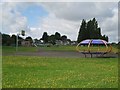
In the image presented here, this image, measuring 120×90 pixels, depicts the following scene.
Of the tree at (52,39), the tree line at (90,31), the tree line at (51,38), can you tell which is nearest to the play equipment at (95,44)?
the tree line at (90,31)

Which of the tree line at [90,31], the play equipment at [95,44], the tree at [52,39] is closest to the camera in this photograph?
the play equipment at [95,44]

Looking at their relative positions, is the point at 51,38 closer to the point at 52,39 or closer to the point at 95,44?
the point at 52,39

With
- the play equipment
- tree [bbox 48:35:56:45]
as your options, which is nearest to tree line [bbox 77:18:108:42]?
tree [bbox 48:35:56:45]

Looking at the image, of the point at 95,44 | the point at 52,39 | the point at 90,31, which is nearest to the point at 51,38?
the point at 52,39

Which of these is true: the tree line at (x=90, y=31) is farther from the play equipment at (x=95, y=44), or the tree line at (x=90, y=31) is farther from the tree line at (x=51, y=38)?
the play equipment at (x=95, y=44)

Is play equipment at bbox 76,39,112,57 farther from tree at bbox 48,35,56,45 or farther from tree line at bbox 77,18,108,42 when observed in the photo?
tree at bbox 48,35,56,45

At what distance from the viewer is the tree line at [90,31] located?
335 feet

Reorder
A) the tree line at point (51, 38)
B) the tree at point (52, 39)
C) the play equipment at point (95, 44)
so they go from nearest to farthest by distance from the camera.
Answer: the play equipment at point (95, 44) → the tree at point (52, 39) → the tree line at point (51, 38)

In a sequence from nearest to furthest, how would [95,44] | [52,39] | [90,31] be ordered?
[95,44], [90,31], [52,39]

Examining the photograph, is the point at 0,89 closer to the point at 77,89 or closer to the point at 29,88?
the point at 29,88

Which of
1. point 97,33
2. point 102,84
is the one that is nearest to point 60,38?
point 97,33

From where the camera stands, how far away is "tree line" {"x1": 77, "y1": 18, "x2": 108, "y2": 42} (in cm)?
10219

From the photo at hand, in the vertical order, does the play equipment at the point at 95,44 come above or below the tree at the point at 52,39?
below

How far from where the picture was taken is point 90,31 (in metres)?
105
